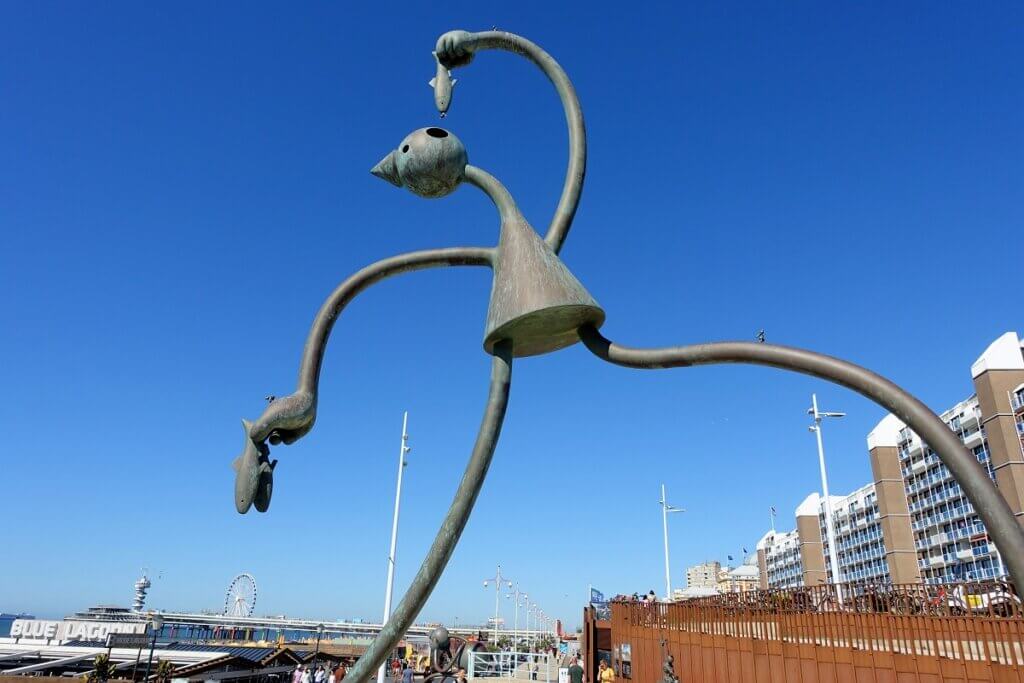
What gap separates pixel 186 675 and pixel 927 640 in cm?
1796

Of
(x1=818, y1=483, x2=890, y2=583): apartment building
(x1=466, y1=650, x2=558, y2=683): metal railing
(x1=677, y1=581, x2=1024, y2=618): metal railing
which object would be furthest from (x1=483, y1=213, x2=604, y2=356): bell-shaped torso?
(x1=818, y1=483, x2=890, y2=583): apartment building

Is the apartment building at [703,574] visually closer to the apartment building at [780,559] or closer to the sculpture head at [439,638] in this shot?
the apartment building at [780,559]

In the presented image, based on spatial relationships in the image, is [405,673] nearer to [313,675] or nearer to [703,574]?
[313,675]

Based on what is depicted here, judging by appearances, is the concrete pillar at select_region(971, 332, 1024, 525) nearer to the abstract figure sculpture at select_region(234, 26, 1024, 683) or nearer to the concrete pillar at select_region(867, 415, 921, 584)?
the concrete pillar at select_region(867, 415, 921, 584)

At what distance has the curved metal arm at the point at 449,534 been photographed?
13.9ft

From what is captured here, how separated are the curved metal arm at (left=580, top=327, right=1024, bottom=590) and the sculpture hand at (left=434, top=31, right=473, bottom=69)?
2.78 m

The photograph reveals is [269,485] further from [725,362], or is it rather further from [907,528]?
[907,528]

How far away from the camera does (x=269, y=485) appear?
14.7 feet

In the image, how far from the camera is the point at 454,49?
5621 millimetres

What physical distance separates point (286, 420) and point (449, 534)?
4.25 ft

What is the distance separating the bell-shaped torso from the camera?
4488mm

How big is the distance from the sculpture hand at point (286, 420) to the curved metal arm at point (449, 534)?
114cm

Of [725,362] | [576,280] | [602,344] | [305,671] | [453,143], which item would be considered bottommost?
[305,671]

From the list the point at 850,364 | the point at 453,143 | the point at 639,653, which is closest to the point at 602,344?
the point at 850,364
